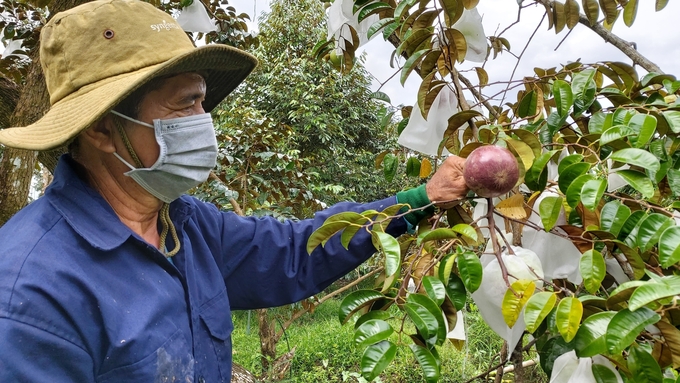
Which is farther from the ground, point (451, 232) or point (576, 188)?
point (576, 188)

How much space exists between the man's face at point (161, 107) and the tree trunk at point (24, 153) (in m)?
0.92

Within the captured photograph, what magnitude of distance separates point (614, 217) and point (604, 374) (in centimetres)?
27

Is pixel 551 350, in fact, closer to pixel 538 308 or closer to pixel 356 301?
pixel 538 308

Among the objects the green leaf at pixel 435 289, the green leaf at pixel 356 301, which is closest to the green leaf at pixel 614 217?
the green leaf at pixel 435 289

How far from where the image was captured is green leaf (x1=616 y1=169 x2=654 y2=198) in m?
0.77

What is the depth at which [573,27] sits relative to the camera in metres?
1.27

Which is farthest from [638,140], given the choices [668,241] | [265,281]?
[265,281]

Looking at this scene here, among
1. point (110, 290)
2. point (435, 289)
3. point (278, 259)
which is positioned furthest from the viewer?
point (278, 259)

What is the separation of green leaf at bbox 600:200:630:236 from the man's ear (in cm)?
105

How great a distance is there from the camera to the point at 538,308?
2.40 ft

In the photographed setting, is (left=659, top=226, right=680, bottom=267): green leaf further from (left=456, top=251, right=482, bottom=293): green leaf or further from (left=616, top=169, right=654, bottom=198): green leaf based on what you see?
(left=456, top=251, right=482, bottom=293): green leaf

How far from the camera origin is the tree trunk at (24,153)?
6.00ft

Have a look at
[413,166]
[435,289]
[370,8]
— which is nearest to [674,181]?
[435,289]

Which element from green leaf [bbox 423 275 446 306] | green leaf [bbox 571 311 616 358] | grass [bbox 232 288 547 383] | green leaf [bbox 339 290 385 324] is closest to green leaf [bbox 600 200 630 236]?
green leaf [bbox 571 311 616 358]
